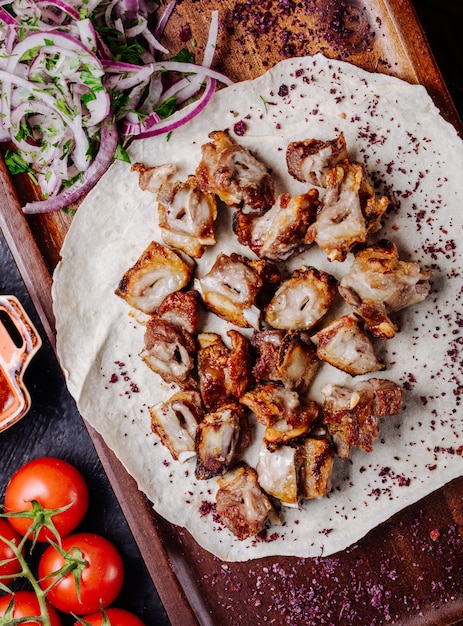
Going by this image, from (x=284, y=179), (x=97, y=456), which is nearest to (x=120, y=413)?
(x=97, y=456)

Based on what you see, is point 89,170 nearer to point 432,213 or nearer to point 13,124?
point 13,124

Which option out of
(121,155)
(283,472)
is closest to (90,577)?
(283,472)

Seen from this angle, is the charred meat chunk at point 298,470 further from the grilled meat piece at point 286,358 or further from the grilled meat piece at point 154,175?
the grilled meat piece at point 154,175

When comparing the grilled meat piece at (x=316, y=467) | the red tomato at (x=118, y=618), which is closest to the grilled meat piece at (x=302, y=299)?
the grilled meat piece at (x=316, y=467)

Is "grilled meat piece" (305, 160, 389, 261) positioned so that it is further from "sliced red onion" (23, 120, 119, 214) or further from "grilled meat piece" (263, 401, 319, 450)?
"sliced red onion" (23, 120, 119, 214)

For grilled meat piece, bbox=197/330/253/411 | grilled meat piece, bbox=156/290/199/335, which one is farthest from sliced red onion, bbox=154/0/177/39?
grilled meat piece, bbox=197/330/253/411
